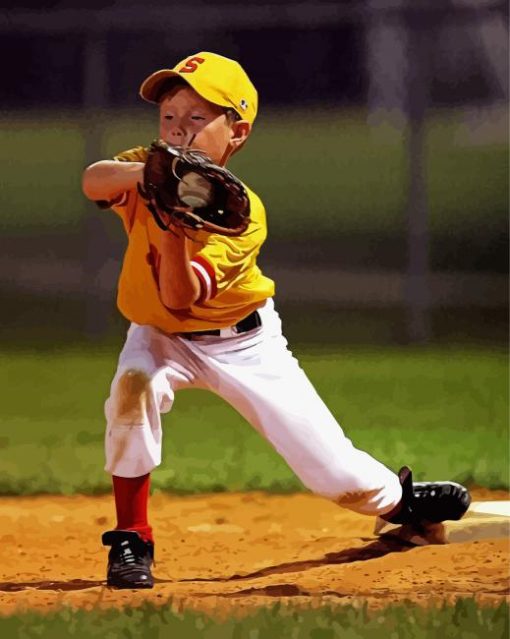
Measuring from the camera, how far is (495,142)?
9070 mm

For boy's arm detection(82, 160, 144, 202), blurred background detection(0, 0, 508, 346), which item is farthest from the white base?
blurred background detection(0, 0, 508, 346)

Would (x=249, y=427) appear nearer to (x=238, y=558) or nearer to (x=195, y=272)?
(x=238, y=558)

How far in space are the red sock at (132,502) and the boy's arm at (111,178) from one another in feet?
2.57

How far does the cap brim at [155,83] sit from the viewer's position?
11.5 feet

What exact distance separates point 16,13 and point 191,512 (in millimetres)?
5117

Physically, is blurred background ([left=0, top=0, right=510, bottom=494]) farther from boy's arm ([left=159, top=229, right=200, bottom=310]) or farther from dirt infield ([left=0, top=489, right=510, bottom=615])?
boy's arm ([left=159, top=229, right=200, bottom=310])

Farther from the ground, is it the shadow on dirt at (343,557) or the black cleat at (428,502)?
the black cleat at (428,502)

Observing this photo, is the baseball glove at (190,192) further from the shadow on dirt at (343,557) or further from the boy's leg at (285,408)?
the shadow on dirt at (343,557)

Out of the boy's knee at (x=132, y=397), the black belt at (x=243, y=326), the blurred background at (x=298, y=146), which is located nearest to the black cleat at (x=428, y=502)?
the black belt at (x=243, y=326)

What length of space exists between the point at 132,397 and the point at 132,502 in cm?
33

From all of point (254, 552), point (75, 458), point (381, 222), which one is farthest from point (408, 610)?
point (381, 222)

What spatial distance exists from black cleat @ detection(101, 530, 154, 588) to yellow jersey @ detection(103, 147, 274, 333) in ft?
1.93

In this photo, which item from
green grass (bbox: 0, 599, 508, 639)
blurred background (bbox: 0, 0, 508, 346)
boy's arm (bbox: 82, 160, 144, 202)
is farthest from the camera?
blurred background (bbox: 0, 0, 508, 346)

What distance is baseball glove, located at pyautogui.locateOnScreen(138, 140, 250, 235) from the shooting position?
10.4ft
